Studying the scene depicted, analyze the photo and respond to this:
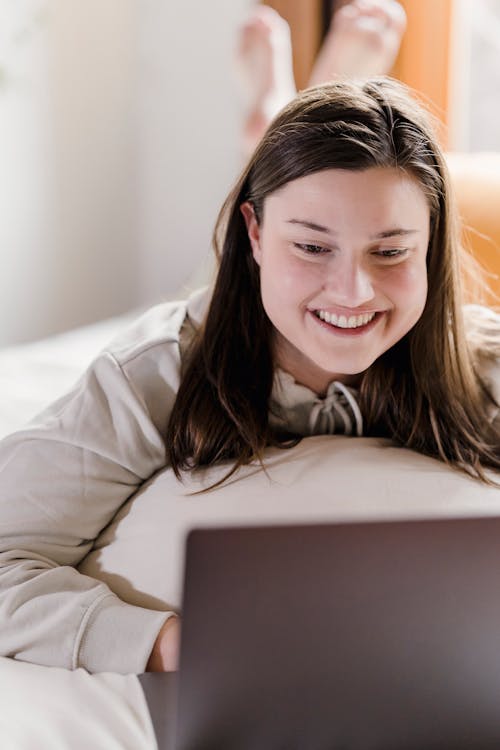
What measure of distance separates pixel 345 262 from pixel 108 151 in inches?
77.2

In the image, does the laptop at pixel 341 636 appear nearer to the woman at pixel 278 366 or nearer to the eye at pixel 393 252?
the woman at pixel 278 366

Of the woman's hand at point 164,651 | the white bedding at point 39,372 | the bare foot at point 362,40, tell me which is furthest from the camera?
the bare foot at point 362,40

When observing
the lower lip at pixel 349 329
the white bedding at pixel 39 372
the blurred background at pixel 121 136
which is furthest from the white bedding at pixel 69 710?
the blurred background at pixel 121 136

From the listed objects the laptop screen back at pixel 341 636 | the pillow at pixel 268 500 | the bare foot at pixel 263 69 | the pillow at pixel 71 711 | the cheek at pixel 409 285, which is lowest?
the pillow at pixel 71 711

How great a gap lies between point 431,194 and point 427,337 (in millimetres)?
175

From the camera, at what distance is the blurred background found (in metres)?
2.44

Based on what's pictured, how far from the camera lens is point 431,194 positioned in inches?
40.3

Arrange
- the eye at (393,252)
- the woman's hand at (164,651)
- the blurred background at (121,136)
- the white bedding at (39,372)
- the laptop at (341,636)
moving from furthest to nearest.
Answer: the blurred background at (121,136) → the white bedding at (39,372) → the eye at (393,252) → the woman's hand at (164,651) → the laptop at (341,636)

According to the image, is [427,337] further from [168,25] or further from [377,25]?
[168,25]

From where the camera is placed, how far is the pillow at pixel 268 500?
0.97m

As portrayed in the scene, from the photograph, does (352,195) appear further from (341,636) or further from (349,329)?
(341,636)

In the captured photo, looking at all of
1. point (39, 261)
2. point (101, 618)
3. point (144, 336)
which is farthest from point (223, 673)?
point (39, 261)

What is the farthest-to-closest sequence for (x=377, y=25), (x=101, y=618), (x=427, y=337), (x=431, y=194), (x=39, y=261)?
(x=39, y=261)
(x=377, y=25)
(x=427, y=337)
(x=431, y=194)
(x=101, y=618)

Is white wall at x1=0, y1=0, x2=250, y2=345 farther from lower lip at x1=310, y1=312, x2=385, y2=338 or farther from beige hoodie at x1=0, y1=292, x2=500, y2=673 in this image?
lower lip at x1=310, y1=312, x2=385, y2=338
